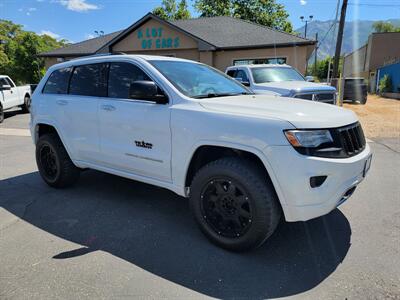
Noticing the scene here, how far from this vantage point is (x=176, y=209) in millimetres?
4172

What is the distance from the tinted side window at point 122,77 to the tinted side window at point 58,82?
3.23 ft

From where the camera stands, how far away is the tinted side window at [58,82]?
4.68 m

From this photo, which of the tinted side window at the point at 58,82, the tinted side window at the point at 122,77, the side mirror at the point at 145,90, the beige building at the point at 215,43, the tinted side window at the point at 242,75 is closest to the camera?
the side mirror at the point at 145,90

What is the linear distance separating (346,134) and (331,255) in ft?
3.77

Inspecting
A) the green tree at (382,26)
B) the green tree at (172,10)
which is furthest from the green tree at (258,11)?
the green tree at (382,26)

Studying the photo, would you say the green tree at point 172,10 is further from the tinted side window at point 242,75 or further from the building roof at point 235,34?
the tinted side window at point 242,75

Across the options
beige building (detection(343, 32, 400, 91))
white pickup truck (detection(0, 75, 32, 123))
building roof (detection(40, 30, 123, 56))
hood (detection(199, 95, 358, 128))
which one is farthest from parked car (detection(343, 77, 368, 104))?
beige building (detection(343, 32, 400, 91))

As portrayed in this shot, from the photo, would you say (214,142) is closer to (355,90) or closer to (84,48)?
(355,90)

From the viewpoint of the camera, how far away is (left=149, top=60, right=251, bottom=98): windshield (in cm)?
356

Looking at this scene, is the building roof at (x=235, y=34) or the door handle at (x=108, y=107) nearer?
the door handle at (x=108, y=107)

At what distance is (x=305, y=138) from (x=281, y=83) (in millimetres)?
6693

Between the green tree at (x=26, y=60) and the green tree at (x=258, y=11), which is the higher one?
the green tree at (x=258, y=11)

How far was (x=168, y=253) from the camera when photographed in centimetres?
314

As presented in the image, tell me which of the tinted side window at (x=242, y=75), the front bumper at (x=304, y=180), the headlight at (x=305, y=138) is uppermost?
the tinted side window at (x=242, y=75)
